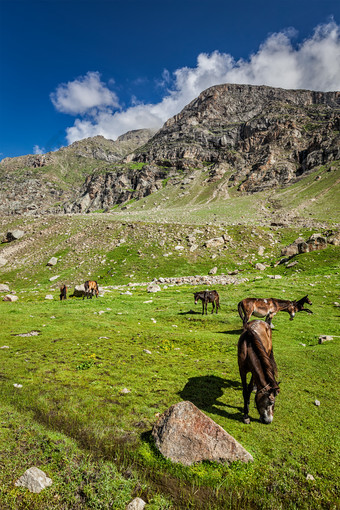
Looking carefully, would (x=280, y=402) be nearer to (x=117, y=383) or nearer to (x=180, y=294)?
(x=117, y=383)

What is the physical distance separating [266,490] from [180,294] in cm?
2578

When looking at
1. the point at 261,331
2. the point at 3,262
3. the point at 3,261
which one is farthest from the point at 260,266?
the point at 3,261

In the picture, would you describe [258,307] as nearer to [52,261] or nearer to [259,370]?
[259,370]

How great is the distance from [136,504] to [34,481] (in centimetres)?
211

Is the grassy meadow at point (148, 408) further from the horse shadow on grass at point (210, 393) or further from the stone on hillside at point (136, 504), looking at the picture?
the stone on hillside at point (136, 504)

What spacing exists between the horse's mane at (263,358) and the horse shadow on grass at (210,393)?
5.15ft

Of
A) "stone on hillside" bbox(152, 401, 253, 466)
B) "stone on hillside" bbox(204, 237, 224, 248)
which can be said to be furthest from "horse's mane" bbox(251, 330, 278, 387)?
"stone on hillside" bbox(204, 237, 224, 248)

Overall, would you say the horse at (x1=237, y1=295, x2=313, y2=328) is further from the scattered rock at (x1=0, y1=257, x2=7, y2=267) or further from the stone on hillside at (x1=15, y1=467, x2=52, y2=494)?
the scattered rock at (x1=0, y1=257, x2=7, y2=267)

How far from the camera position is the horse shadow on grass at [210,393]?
7359 millimetres

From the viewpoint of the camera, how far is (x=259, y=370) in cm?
724

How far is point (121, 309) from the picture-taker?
23969 millimetres

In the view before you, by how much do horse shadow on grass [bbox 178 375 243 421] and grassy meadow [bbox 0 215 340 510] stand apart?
0.04m

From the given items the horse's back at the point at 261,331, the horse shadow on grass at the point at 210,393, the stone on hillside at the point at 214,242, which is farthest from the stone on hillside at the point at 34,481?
the stone on hillside at the point at 214,242

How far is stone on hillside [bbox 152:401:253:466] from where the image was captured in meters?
5.37
